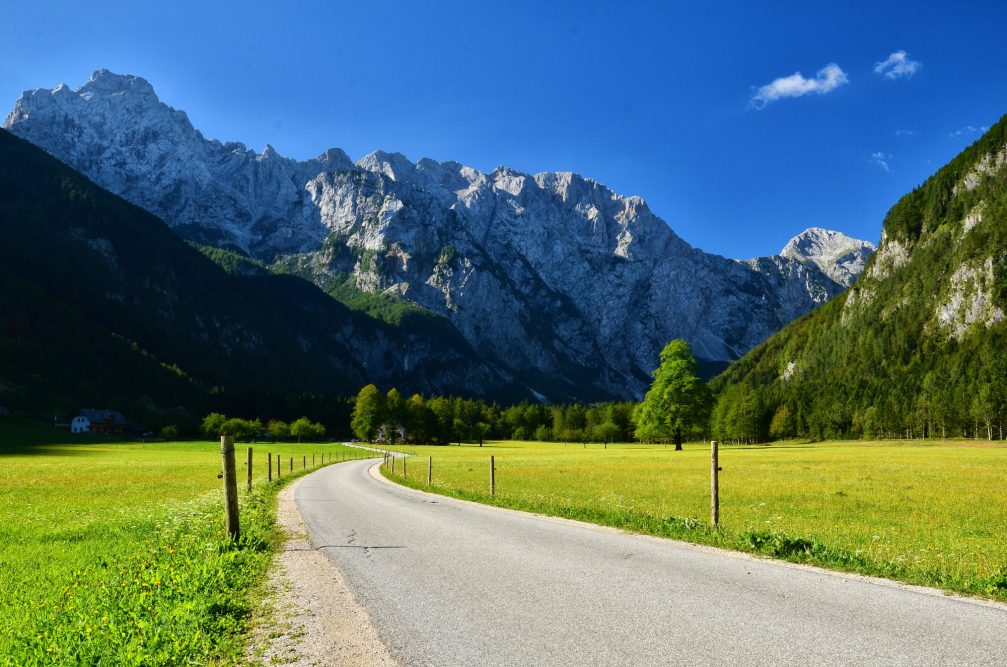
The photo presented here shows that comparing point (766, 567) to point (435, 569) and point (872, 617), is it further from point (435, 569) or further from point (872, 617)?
point (435, 569)

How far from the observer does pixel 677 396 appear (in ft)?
281

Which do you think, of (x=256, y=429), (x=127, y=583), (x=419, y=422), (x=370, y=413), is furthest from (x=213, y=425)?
(x=127, y=583)

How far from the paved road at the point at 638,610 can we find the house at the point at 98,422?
617 feet

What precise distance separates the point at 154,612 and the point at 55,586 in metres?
3.56

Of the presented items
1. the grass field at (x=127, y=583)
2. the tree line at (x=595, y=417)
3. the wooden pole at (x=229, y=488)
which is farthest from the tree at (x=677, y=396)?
the wooden pole at (x=229, y=488)

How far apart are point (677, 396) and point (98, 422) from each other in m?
163

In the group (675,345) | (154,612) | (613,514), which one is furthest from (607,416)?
(154,612)

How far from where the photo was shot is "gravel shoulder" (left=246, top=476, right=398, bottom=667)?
640cm

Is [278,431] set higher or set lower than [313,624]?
lower

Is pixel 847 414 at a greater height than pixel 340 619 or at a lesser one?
lesser

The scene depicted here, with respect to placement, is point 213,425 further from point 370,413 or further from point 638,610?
point 638,610

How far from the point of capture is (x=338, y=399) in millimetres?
195250

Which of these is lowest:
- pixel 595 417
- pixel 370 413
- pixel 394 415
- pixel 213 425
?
pixel 595 417

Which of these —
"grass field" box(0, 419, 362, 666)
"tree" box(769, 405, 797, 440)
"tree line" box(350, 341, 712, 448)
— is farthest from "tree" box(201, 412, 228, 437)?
"tree" box(769, 405, 797, 440)
